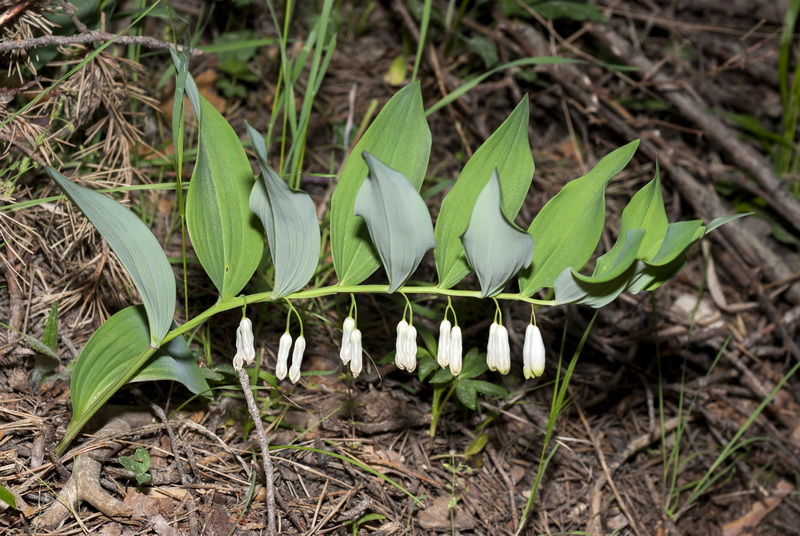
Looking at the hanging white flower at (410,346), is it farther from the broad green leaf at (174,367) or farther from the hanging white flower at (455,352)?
the broad green leaf at (174,367)

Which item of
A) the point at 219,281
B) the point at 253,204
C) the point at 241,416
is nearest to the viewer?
the point at 253,204

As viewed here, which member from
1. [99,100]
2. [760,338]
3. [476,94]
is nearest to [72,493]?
[99,100]

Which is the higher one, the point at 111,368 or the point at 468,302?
the point at 111,368

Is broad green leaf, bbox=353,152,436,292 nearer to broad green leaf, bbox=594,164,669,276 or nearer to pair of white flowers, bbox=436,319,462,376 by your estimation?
pair of white flowers, bbox=436,319,462,376

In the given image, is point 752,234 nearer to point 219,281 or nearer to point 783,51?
point 783,51

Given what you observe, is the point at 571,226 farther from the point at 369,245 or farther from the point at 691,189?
the point at 691,189
